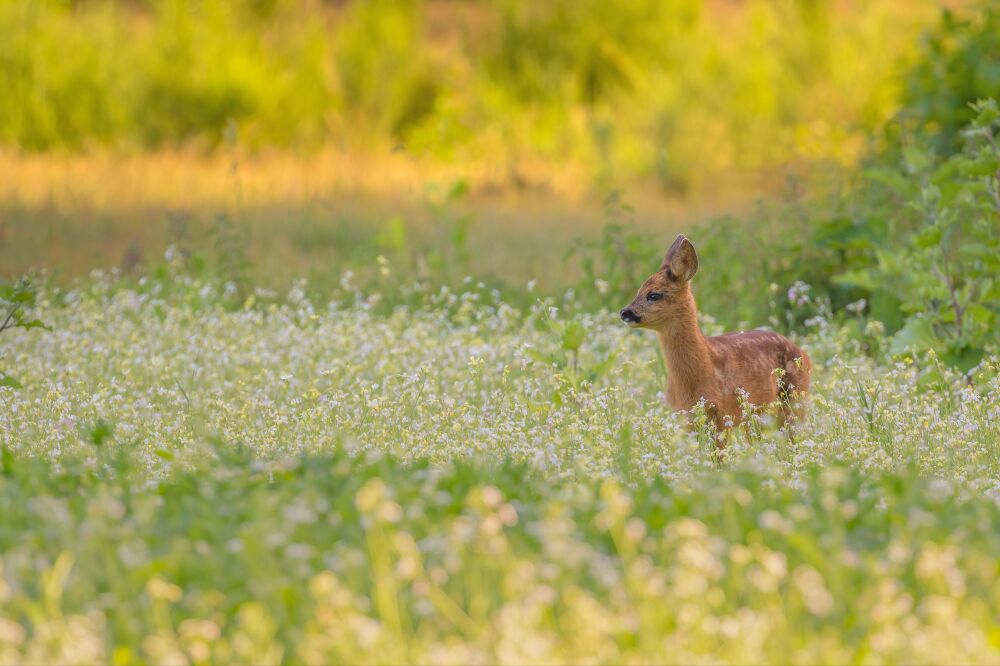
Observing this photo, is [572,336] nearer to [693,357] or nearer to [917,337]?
[693,357]

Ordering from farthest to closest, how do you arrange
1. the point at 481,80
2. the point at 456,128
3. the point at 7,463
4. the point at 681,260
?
the point at 481,80 → the point at 456,128 → the point at 681,260 → the point at 7,463

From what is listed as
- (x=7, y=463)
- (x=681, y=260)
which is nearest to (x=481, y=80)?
(x=681, y=260)

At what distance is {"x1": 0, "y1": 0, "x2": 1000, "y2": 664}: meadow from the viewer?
430 centimetres

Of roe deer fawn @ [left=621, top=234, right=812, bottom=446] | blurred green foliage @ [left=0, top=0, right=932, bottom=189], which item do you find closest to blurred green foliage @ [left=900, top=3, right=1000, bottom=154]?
blurred green foliage @ [left=0, top=0, right=932, bottom=189]

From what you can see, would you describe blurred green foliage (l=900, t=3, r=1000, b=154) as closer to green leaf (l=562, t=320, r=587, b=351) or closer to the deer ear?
green leaf (l=562, t=320, r=587, b=351)

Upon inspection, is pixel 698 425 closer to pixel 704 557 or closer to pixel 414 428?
pixel 414 428

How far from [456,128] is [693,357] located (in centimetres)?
1103

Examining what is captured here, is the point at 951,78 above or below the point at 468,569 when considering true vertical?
above

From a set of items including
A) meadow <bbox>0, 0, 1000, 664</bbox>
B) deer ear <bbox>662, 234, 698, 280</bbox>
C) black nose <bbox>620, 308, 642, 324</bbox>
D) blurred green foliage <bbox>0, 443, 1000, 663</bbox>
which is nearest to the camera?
blurred green foliage <bbox>0, 443, 1000, 663</bbox>

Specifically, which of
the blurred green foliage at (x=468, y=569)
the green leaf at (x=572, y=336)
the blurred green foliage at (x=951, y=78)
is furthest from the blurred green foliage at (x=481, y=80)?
the blurred green foliage at (x=468, y=569)

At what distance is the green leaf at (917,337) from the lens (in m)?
8.89

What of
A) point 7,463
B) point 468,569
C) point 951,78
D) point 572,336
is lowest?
point 468,569

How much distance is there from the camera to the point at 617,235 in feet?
Answer: 38.7

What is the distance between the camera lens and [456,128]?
18.0 meters
